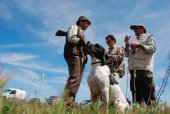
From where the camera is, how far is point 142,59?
733 centimetres

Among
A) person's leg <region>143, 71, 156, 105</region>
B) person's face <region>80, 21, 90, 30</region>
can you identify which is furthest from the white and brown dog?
person's leg <region>143, 71, 156, 105</region>

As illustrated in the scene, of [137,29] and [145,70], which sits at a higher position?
[137,29]

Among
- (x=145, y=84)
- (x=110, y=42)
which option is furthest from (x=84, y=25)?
(x=145, y=84)

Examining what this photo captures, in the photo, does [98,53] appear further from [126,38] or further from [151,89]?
[151,89]

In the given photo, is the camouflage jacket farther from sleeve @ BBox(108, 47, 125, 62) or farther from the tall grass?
the tall grass

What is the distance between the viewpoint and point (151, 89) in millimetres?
7352

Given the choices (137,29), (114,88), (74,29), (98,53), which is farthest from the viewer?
(137,29)

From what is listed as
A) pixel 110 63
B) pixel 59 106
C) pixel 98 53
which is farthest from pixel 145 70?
pixel 59 106

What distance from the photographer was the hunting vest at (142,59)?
7.32 metres

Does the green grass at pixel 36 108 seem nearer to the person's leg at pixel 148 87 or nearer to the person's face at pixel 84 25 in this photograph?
the person's leg at pixel 148 87

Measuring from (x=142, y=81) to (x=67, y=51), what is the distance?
1.68 m

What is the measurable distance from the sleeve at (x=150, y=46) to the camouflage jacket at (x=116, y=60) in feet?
1.87

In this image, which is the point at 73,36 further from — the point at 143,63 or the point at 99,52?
the point at 143,63

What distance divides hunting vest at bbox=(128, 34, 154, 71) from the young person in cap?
1.02 m
